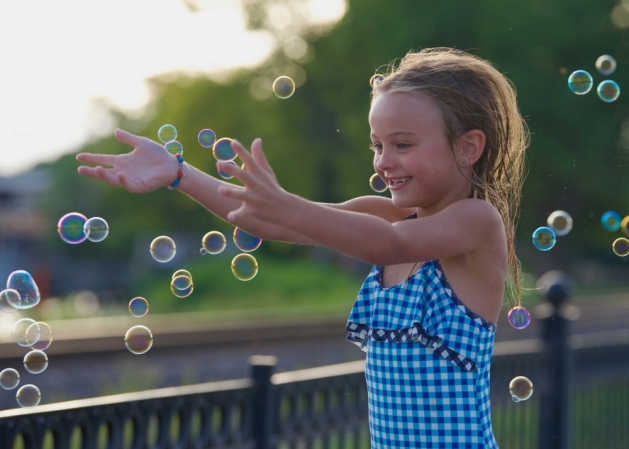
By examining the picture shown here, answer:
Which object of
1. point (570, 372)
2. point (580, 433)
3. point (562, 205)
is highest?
point (562, 205)

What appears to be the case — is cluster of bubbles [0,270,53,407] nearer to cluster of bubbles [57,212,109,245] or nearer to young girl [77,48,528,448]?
cluster of bubbles [57,212,109,245]

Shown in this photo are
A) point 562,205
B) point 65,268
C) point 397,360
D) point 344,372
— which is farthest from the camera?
point 65,268

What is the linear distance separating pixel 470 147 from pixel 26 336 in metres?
1.84

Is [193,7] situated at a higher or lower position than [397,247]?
higher

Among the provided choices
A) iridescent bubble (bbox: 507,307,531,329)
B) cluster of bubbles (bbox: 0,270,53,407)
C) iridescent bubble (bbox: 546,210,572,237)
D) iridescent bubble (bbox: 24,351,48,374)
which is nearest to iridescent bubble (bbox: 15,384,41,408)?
cluster of bubbles (bbox: 0,270,53,407)

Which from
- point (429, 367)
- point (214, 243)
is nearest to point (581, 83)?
point (214, 243)

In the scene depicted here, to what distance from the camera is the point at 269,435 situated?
369 centimetres

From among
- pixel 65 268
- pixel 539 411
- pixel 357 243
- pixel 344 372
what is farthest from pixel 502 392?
pixel 65 268

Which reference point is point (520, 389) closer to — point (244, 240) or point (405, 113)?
point (244, 240)

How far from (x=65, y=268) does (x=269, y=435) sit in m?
47.8

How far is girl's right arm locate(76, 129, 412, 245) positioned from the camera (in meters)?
2.24

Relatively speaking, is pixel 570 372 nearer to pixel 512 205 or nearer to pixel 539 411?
pixel 539 411

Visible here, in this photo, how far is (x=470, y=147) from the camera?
7.45 feet

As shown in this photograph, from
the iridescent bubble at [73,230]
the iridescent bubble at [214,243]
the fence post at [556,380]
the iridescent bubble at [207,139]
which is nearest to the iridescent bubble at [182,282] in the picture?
the iridescent bubble at [214,243]
